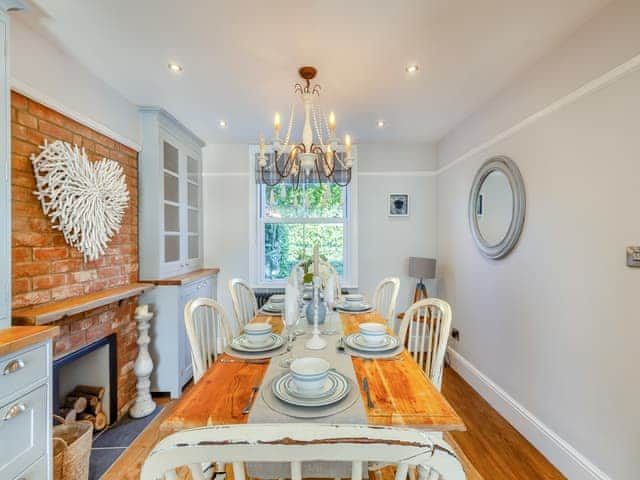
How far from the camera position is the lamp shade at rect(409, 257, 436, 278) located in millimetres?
3346

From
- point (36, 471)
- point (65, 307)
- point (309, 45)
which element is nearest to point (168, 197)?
point (65, 307)

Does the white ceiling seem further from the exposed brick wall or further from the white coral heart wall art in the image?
the white coral heart wall art

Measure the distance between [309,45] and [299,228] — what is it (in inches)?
89.5

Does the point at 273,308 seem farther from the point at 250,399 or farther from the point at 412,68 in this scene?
the point at 412,68

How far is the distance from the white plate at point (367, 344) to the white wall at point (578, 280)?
1.05 metres

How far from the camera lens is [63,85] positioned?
6.17 ft

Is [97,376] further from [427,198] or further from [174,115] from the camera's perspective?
[427,198]

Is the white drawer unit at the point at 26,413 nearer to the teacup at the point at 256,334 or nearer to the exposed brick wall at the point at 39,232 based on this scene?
the exposed brick wall at the point at 39,232

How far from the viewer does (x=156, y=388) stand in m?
2.70

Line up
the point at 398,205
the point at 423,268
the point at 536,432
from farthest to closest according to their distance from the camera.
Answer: the point at 398,205, the point at 423,268, the point at 536,432

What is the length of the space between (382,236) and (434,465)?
10.8ft

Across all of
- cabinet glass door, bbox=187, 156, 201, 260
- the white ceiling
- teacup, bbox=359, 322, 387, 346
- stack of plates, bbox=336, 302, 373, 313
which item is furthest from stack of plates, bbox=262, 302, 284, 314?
the white ceiling

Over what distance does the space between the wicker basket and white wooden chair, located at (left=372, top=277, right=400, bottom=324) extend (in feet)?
6.51

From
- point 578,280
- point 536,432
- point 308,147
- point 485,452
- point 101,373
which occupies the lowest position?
point 485,452
